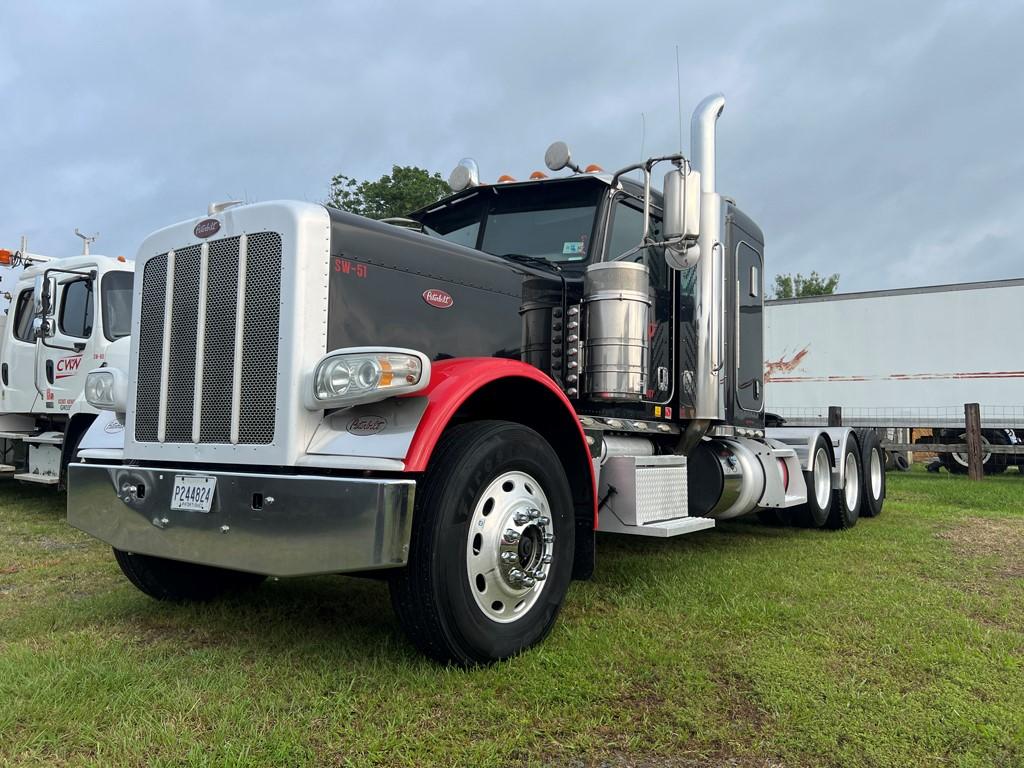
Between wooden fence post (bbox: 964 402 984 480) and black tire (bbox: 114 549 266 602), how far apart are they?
1325cm

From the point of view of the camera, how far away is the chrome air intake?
4.50m

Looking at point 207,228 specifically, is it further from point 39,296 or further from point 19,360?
point 19,360

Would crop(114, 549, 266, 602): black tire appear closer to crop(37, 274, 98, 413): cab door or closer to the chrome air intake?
the chrome air intake

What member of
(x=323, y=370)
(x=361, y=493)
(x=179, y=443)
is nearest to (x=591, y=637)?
(x=361, y=493)

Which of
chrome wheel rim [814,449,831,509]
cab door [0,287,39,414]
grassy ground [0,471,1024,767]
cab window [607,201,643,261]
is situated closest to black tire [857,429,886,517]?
Result: chrome wheel rim [814,449,831,509]

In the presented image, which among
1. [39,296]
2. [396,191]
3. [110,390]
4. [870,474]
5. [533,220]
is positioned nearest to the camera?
[110,390]

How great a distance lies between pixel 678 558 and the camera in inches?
226

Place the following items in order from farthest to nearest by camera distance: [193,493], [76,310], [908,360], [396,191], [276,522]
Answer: [396,191], [908,360], [76,310], [193,493], [276,522]

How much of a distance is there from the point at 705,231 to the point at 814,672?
296cm

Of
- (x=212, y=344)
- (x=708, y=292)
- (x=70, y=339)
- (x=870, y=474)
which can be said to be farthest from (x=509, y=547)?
(x=70, y=339)

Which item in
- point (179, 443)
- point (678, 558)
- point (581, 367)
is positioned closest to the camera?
point (179, 443)

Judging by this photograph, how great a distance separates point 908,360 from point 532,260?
45.2 ft

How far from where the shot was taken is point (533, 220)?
506 centimetres

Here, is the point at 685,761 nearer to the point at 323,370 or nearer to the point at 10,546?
the point at 323,370
